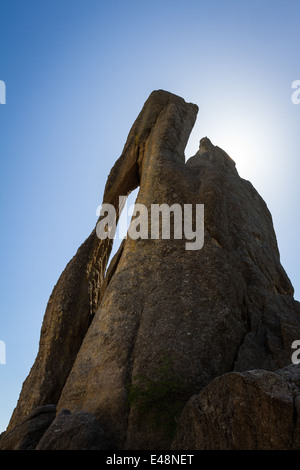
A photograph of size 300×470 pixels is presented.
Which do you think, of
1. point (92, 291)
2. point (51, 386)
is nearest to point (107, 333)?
point (51, 386)

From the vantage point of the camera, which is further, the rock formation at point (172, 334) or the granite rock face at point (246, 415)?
the rock formation at point (172, 334)

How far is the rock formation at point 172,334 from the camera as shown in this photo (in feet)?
23.1

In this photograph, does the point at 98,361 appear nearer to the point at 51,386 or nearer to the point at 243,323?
the point at 51,386

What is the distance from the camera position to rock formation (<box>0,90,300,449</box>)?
23.1ft

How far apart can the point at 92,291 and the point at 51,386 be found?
3662 mm

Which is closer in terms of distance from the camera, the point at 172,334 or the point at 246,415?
the point at 246,415

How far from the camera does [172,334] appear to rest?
10078 millimetres

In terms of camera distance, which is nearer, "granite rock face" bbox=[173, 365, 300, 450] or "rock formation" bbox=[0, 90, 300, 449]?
"granite rock face" bbox=[173, 365, 300, 450]

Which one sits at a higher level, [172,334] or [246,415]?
[172,334]

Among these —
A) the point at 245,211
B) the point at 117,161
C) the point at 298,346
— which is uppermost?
the point at 117,161

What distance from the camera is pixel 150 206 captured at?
46.1 feet
